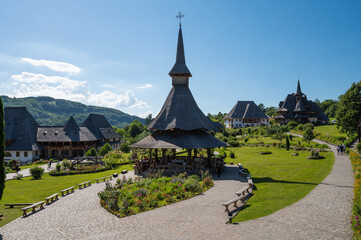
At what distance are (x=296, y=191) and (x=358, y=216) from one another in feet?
24.5

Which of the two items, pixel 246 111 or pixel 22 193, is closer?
pixel 22 193

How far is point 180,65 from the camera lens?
3053cm

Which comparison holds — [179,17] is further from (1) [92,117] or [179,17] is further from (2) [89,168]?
(1) [92,117]

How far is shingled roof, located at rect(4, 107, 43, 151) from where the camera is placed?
4919 centimetres

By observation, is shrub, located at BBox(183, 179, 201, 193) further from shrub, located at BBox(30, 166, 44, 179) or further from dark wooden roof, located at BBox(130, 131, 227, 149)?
shrub, located at BBox(30, 166, 44, 179)

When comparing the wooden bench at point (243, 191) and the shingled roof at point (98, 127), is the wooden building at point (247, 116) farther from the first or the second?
the wooden bench at point (243, 191)

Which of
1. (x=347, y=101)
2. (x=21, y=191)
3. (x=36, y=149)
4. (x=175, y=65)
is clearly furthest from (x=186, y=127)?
(x=36, y=149)

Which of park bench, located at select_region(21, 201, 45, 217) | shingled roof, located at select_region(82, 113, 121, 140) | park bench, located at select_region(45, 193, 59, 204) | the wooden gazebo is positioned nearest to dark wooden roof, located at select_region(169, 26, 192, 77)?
the wooden gazebo

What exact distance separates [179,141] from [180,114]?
12.0 ft

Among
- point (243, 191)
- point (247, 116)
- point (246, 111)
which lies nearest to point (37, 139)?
point (243, 191)

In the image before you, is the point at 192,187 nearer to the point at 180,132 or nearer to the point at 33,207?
the point at 180,132

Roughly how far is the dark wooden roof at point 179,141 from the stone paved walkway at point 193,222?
7787mm

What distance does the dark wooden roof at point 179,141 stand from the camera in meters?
23.6

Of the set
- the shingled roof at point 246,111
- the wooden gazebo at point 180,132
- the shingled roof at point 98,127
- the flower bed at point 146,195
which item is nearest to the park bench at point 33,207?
the flower bed at point 146,195
